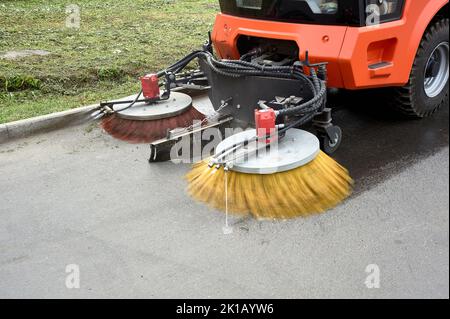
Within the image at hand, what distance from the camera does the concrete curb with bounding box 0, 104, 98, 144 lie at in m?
5.31

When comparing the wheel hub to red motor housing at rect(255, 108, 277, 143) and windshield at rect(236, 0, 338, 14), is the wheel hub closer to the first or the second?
windshield at rect(236, 0, 338, 14)

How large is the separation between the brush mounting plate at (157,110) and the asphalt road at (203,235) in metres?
0.35

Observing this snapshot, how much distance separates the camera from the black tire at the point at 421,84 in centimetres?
488

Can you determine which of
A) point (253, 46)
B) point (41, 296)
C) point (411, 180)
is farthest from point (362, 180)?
point (41, 296)

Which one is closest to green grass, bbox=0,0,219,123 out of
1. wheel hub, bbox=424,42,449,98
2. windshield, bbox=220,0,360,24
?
windshield, bbox=220,0,360,24

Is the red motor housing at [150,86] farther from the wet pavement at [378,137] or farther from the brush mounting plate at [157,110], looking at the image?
the wet pavement at [378,137]

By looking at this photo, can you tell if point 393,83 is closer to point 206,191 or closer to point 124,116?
point 206,191

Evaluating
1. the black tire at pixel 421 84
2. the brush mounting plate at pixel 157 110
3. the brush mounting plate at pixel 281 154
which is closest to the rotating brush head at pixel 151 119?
the brush mounting plate at pixel 157 110

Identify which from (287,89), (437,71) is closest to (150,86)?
(287,89)

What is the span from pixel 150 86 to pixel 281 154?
5.99ft

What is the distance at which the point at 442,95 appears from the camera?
210 inches

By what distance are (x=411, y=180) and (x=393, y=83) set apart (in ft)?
3.08

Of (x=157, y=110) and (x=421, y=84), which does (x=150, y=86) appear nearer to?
(x=157, y=110)
